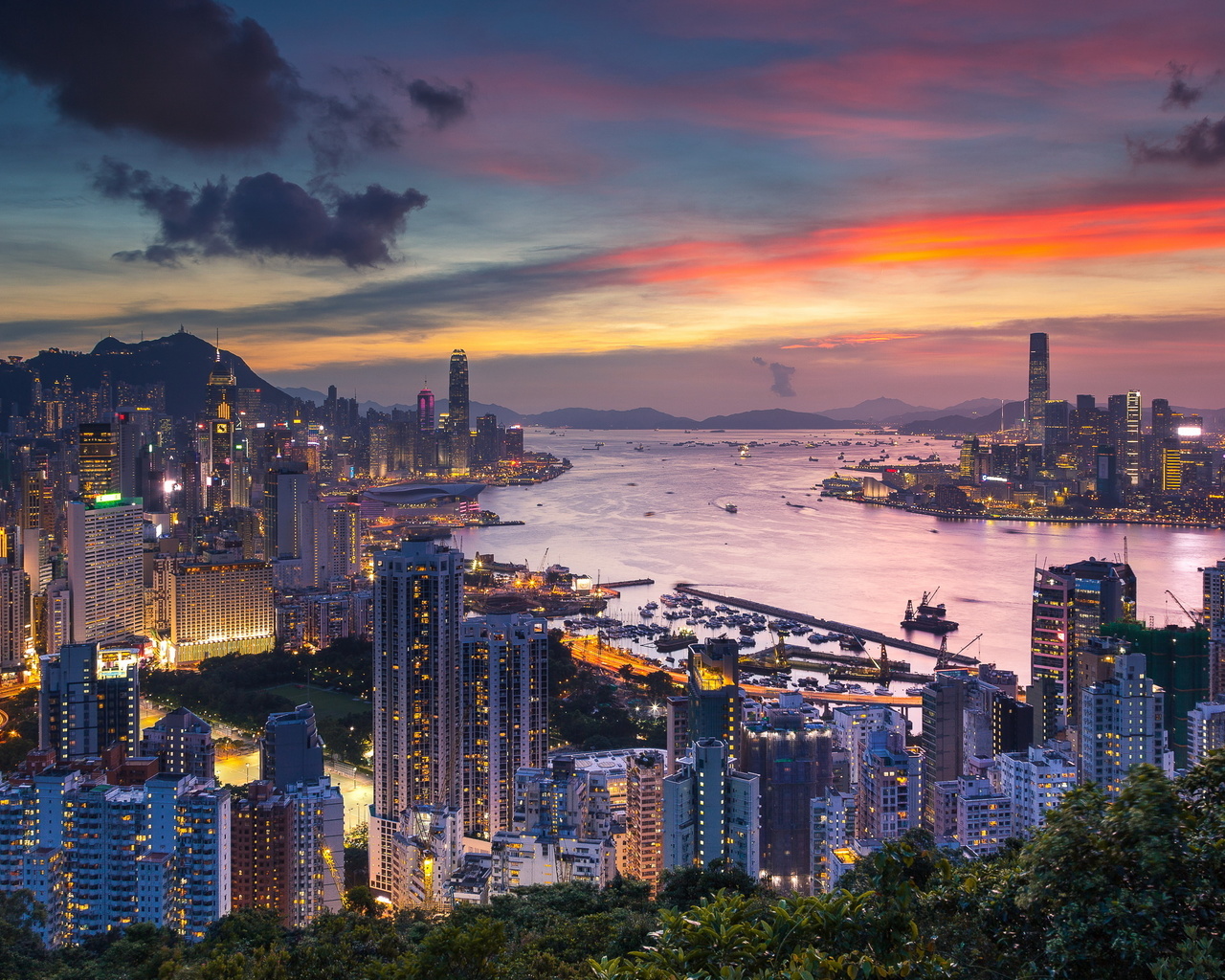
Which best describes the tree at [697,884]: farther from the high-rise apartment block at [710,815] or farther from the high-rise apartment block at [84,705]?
the high-rise apartment block at [84,705]

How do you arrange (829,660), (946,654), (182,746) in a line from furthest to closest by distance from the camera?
(829,660) < (946,654) < (182,746)

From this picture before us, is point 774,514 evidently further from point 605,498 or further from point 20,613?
point 20,613

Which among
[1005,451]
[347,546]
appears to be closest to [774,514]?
[1005,451]

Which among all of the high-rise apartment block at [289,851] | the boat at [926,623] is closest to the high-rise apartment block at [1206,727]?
the high-rise apartment block at [289,851]

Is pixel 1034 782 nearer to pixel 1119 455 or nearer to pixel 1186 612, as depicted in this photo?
pixel 1186 612

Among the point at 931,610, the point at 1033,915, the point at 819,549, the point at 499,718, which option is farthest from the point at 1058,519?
the point at 1033,915

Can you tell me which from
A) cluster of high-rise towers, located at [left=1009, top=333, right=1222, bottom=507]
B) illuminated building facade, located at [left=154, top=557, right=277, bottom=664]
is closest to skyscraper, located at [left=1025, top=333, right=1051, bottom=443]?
cluster of high-rise towers, located at [left=1009, top=333, right=1222, bottom=507]
